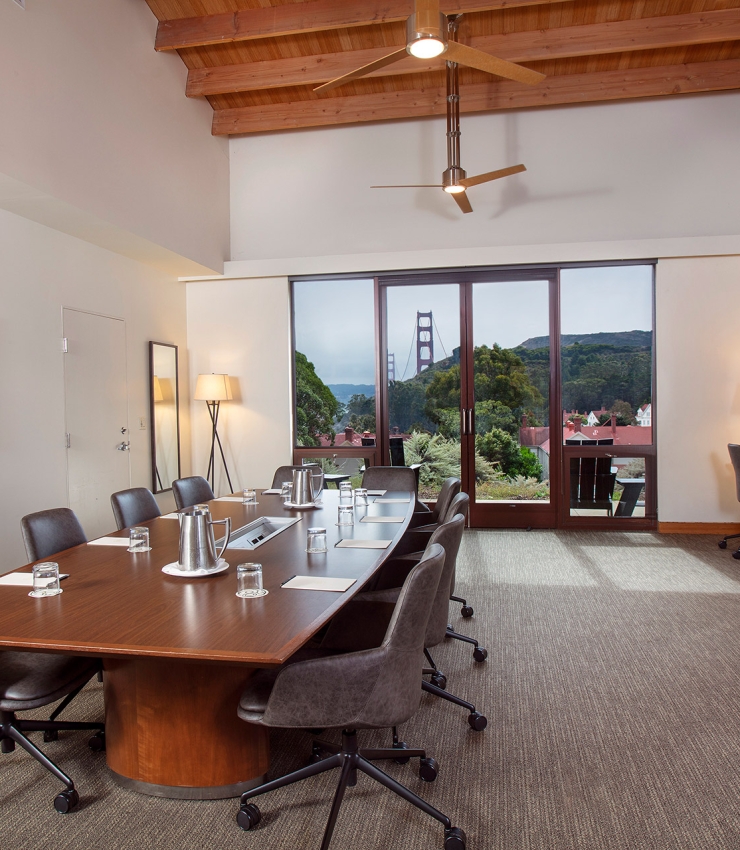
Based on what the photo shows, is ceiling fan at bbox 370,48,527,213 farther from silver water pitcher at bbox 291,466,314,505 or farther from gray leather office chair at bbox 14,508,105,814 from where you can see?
gray leather office chair at bbox 14,508,105,814

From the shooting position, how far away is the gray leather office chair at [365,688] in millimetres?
1913

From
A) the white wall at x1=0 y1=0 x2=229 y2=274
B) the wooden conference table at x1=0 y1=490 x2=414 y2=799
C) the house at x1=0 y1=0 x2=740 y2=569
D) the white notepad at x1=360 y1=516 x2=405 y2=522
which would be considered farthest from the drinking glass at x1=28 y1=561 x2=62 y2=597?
the white wall at x1=0 y1=0 x2=229 y2=274

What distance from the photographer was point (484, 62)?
3672 millimetres

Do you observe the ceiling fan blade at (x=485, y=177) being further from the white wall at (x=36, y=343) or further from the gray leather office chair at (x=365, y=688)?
the gray leather office chair at (x=365, y=688)

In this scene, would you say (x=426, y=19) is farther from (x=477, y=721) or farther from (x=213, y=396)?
(x=213, y=396)

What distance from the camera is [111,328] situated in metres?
5.79

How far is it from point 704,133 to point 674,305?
1710mm

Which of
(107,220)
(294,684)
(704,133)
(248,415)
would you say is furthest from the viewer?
(248,415)

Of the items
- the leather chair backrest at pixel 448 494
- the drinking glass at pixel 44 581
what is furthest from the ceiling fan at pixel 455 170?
the drinking glass at pixel 44 581

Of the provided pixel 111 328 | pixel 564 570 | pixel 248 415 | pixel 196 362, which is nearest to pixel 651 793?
pixel 564 570

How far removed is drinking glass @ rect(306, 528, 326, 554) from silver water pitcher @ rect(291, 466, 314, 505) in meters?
1.23

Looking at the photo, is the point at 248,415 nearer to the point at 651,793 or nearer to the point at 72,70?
the point at 72,70

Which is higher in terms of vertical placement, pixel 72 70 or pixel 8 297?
pixel 72 70

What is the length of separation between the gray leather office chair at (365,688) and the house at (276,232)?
3.46 meters
